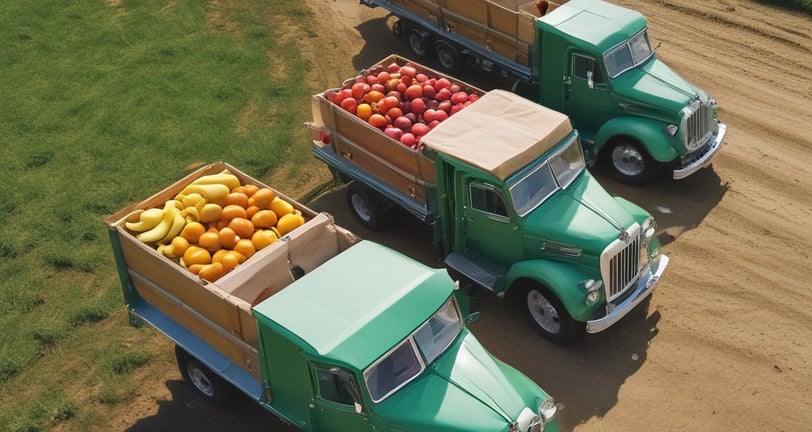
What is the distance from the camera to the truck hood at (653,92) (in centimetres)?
1327

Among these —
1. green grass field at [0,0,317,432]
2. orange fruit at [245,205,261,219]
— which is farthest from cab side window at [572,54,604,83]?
orange fruit at [245,205,261,219]

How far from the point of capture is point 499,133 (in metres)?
11.1

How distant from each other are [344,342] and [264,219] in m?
2.78

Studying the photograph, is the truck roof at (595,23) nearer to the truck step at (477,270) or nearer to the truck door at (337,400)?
the truck step at (477,270)

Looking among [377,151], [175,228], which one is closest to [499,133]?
[377,151]

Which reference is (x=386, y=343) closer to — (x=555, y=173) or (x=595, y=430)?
(x=595, y=430)

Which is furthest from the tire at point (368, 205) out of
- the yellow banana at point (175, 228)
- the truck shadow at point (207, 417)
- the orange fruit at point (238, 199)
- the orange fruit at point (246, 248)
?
the truck shadow at point (207, 417)

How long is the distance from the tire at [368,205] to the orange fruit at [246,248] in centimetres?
328

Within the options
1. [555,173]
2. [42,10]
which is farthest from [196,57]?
[555,173]

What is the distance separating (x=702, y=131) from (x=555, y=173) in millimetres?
3912

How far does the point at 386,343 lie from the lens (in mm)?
8148

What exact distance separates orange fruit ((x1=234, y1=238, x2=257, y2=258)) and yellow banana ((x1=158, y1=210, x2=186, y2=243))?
31.2 inches

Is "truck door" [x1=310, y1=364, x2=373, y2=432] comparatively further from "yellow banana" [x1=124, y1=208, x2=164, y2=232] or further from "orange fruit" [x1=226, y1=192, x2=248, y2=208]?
"yellow banana" [x1=124, y1=208, x2=164, y2=232]

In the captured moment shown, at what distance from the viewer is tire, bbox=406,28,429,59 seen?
57.2ft
